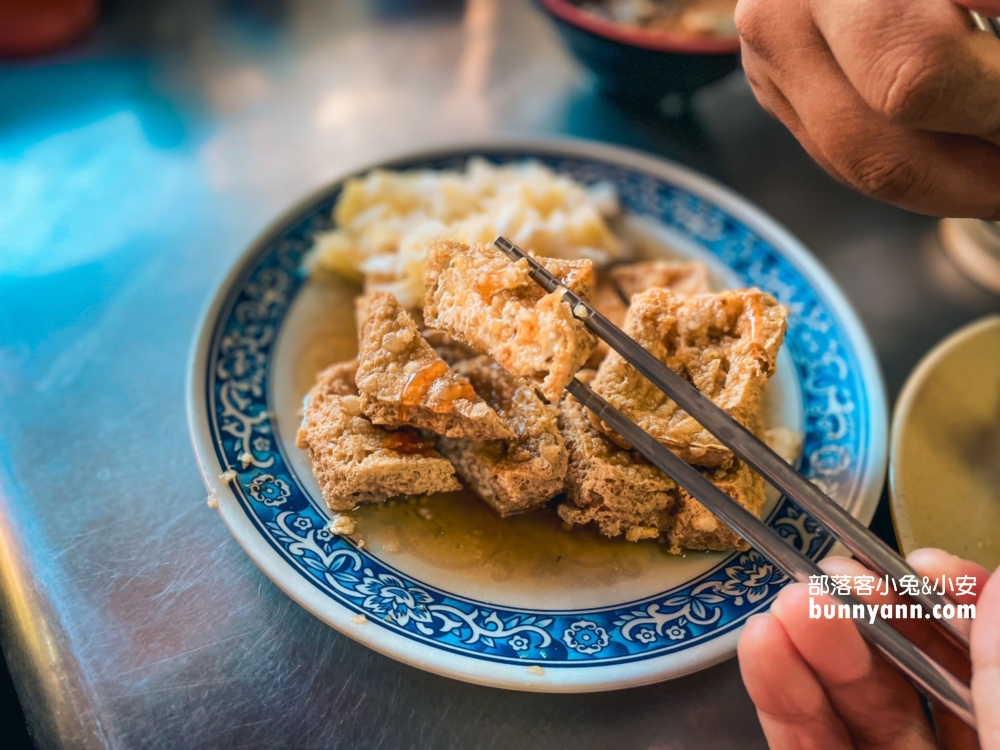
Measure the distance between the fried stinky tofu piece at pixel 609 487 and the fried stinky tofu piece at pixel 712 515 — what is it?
30 mm

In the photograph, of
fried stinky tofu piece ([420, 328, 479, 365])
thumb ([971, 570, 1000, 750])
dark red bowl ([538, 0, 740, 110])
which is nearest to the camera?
thumb ([971, 570, 1000, 750])

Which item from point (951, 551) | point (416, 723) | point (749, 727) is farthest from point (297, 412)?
point (951, 551)

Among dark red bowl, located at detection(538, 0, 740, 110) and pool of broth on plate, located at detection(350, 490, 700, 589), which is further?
dark red bowl, located at detection(538, 0, 740, 110)

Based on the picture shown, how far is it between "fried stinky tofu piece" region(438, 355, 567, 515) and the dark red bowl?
4.40 feet

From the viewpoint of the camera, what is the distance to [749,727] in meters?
1.46

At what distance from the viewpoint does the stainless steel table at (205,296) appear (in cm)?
143

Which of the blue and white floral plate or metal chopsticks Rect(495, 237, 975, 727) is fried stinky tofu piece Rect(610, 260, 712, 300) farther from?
metal chopsticks Rect(495, 237, 975, 727)

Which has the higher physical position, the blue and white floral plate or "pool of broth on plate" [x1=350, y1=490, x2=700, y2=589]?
the blue and white floral plate

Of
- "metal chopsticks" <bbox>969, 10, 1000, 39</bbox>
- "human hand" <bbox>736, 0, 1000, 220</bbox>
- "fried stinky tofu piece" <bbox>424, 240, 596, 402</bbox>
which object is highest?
"metal chopsticks" <bbox>969, 10, 1000, 39</bbox>

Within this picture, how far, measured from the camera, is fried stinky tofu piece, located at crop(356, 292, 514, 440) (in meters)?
1.43

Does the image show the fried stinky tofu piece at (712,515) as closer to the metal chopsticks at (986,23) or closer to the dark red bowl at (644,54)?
the metal chopsticks at (986,23)

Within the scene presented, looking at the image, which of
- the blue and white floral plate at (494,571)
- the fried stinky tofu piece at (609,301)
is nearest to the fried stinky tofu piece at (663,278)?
the fried stinky tofu piece at (609,301)

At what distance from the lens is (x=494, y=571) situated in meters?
1.49

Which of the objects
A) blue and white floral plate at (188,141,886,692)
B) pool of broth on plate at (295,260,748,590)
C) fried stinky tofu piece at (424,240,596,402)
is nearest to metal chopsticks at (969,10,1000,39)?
fried stinky tofu piece at (424,240,596,402)
